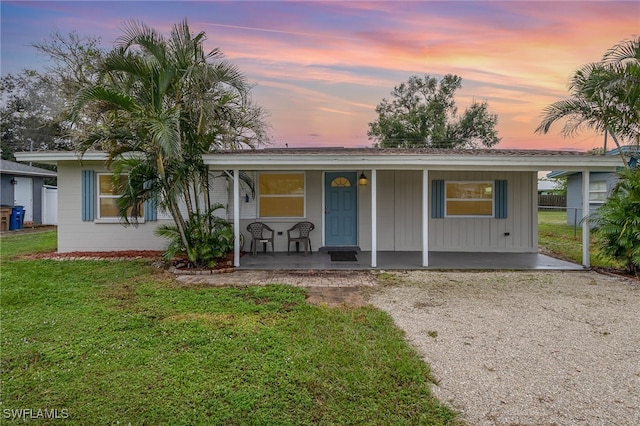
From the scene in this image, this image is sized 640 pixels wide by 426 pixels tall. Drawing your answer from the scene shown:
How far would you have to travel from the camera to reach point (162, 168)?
20.9ft

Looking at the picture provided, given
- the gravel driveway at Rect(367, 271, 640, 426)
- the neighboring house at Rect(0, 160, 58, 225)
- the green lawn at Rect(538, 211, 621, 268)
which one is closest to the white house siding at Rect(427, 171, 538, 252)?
the green lawn at Rect(538, 211, 621, 268)

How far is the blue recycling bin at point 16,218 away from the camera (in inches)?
573

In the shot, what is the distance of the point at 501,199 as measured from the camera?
8984 mm

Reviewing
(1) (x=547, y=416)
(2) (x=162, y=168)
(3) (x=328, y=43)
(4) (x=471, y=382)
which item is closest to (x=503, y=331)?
(4) (x=471, y=382)

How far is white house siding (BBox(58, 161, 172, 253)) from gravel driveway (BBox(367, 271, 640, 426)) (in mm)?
6609

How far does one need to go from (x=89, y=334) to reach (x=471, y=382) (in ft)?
12.8

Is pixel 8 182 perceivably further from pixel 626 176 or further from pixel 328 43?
pixel 626 176

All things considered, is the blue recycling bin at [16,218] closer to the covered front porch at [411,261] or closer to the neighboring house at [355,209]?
the neighboring house at [355,209]

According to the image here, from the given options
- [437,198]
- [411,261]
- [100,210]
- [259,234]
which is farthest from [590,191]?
[100,210]

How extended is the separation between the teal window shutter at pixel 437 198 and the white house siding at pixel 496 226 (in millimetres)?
116

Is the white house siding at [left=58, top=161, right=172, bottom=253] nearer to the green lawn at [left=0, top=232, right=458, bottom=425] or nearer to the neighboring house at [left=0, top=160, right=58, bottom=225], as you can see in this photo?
the green lawn at [left=0, top=232, right=458, bottom=425]

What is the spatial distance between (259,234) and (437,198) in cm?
484

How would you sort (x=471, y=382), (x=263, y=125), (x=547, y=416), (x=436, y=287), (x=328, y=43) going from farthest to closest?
(x=263, y=125) → (x=328, y=43) → (x=436, y=287) → (x=471, y=382) → (x=547, y=416)

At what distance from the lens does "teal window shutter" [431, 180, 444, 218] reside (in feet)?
29.6
